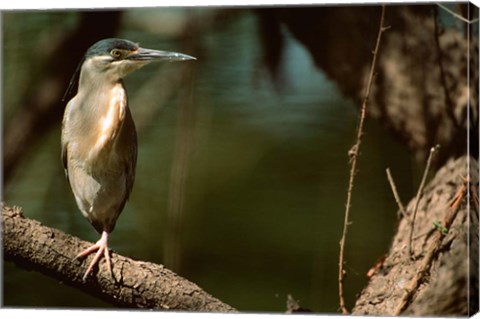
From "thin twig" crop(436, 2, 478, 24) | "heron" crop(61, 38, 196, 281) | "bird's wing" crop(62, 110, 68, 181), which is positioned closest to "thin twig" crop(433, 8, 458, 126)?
"thin twig" crop(436, 2, 478, 24)

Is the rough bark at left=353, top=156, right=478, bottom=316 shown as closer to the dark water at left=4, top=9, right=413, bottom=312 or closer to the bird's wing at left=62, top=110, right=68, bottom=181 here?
the dark water at left=4, top=9, right=413, bottom=312

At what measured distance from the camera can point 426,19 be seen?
423cm

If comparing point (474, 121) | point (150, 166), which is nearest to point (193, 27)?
point (150, 166)

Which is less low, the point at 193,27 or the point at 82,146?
the point at 193,27

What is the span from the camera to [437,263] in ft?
13.3

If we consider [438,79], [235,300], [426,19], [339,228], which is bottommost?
[235,300]

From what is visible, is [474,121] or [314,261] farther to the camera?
[314,261]

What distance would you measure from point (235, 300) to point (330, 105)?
95cm

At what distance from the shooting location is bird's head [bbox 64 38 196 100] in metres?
4.41

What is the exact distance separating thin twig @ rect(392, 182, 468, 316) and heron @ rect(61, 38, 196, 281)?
4.24 feet

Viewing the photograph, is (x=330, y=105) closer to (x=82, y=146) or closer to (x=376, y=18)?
(x=376, y=18)

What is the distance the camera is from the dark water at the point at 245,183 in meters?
4.32

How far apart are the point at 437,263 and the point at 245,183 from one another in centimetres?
92

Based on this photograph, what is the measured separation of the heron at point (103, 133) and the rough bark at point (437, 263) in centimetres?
117
